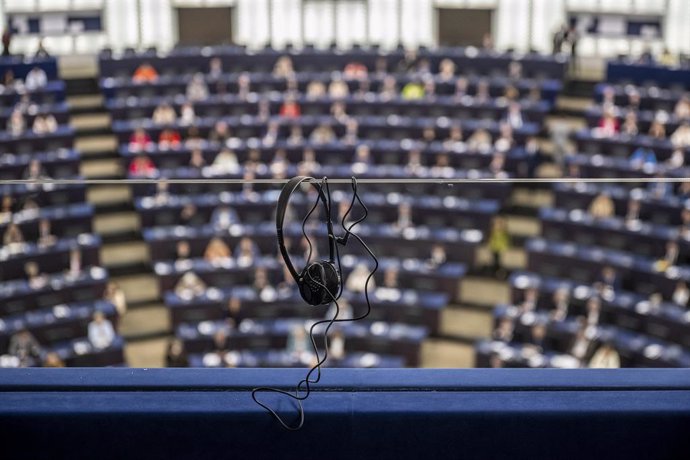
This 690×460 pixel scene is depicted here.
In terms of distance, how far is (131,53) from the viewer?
58.1 ft

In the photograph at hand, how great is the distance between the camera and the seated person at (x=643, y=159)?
1380cm

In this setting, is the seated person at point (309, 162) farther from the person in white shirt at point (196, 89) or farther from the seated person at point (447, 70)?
the seated person at point (447, 70)

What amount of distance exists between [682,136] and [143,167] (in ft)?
23.0

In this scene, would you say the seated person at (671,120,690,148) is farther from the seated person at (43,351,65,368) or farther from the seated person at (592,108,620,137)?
the seated person at (43,351,65,368)

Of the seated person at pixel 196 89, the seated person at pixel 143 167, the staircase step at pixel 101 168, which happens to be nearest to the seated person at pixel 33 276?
the seated person at pixel 143 167

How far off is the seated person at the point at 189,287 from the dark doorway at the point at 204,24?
31.6ft

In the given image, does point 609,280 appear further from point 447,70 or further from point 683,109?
point 447,70

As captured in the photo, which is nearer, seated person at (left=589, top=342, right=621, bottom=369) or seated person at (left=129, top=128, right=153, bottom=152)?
seated person at (left=589, top=342, right=621, bottom=369)

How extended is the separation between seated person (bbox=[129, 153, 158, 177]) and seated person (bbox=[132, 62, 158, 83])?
2466 millimetres

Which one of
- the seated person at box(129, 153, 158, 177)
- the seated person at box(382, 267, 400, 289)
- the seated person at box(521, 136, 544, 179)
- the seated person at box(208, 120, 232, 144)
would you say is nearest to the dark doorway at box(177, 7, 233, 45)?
the seated person at box(208, 120, 232, 144)

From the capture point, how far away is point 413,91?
16.6 metres

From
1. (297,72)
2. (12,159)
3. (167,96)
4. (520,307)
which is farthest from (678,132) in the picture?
(12,159)

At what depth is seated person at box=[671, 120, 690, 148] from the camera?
46.2ft

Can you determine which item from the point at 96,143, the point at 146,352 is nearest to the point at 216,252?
the point at 146,352
